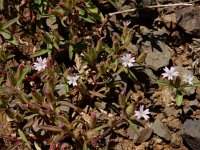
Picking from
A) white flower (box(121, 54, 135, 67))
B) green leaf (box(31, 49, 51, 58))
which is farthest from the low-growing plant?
green leaf (box(31, 49, 51, 58))

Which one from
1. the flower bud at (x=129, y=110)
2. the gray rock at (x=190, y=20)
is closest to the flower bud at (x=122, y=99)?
the flower bud at (x=129, y=110)

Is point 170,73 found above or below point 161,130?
above

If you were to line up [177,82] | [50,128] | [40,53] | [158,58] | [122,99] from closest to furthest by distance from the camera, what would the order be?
[50,128], [122,99], [177,82], [40,53], [158,58]

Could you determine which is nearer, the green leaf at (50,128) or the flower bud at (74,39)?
the green leaf at (50,128)

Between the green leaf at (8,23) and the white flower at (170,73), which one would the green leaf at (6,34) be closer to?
the green leaf at (8,23)

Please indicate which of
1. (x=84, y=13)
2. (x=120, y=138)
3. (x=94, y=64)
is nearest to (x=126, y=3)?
(x=84, y=13)

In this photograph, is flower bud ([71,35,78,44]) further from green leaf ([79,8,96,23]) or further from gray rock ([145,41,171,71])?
gray rock ([145,41,171,71])

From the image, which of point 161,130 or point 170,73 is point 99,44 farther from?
point 161,130

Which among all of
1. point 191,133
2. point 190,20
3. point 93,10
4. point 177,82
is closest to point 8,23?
point 93,10

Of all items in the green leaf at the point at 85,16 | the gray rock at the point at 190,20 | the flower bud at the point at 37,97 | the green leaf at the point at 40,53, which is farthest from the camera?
the gray rock at the point at 190,20
